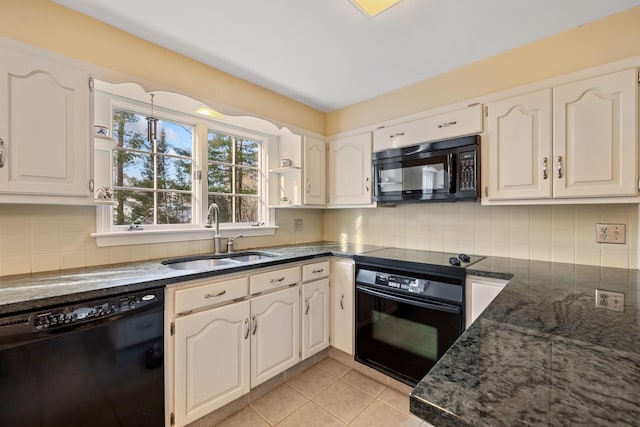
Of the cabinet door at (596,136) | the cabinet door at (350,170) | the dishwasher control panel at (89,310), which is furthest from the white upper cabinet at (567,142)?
the dishwasher control panel at (89,310)

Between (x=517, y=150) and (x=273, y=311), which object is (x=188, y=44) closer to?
(x=273, y=311)

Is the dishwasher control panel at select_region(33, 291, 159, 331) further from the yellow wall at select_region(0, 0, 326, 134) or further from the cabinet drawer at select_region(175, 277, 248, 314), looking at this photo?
the yellow wall at select_region(0, 0, 326, 134)

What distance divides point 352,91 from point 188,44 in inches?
54.8

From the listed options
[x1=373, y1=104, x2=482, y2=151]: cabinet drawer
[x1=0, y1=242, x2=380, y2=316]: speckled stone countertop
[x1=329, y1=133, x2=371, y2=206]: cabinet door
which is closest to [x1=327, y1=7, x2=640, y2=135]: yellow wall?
[x1=373, y1=104, x2=482, y2=151]: cabinet drawer

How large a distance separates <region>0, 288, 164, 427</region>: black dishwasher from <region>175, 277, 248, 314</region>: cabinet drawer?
104mm

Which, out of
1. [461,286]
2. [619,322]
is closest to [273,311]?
[461,286]

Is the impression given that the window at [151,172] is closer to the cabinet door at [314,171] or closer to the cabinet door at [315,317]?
the cabinet door at [314,171]

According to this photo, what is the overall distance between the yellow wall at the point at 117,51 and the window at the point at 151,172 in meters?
0.34

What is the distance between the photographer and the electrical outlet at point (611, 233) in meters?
1.64

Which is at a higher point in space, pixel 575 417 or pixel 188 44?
pixel 188 44

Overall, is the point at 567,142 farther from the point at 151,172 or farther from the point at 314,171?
the point at 151,172

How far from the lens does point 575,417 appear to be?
42 centimetres

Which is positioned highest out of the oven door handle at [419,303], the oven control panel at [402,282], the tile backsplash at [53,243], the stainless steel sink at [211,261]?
the tile backsplash at [53,243]

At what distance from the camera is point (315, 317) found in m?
2.23
